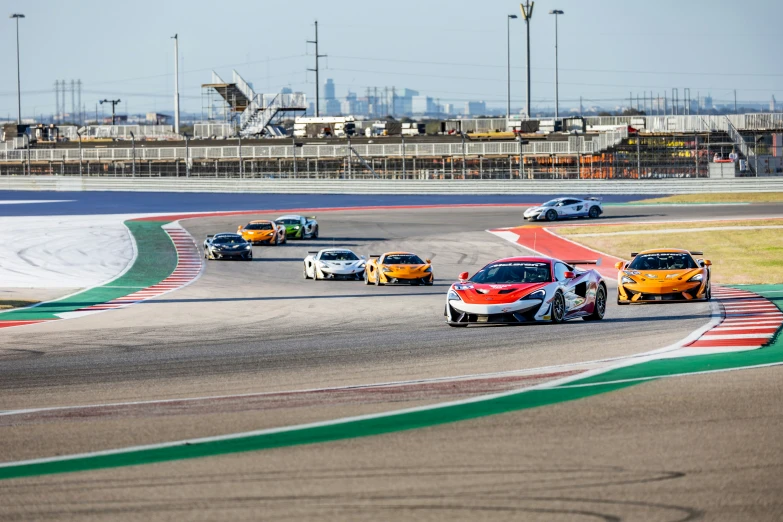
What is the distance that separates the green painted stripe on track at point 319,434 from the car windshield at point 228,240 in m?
30.6

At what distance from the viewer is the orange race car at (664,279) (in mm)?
23312

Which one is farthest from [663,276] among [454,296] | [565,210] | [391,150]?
[391,150]

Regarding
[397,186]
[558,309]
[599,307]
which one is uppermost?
[397,186]

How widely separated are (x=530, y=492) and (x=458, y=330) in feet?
35.8

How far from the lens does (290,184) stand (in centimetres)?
7162

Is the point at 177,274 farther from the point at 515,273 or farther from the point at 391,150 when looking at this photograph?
the point at 391,150

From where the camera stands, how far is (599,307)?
66.6ft

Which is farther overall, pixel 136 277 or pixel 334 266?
pixel 136 277

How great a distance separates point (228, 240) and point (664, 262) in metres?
20.6

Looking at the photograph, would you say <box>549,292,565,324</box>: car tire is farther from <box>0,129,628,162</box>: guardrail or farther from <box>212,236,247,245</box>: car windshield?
<box>0,129,628,162</box>: guardrail

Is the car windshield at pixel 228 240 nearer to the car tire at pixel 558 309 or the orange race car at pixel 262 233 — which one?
the orange race car at pixel 262 233

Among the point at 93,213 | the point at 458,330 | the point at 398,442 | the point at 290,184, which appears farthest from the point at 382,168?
the point at 398,442

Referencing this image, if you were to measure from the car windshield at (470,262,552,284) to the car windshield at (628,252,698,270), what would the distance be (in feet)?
18.2

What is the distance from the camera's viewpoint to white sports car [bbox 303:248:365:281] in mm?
34062
